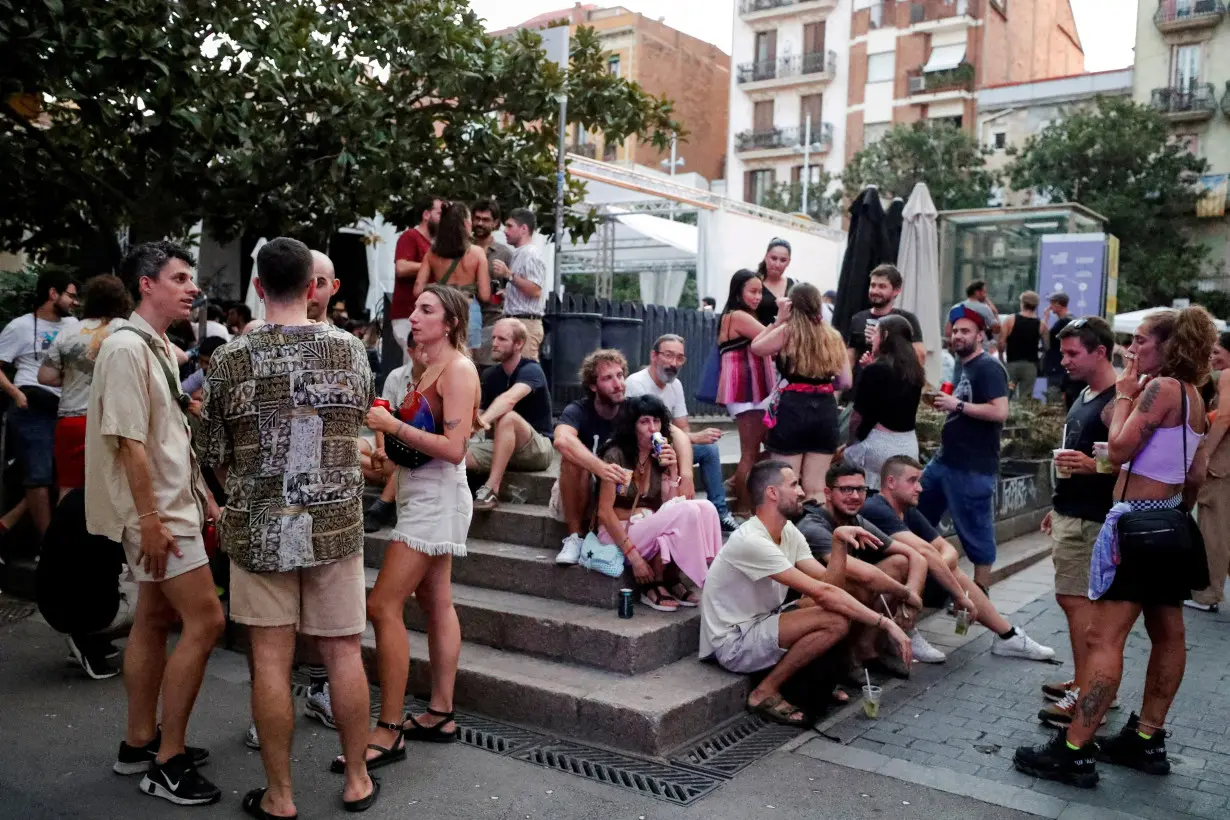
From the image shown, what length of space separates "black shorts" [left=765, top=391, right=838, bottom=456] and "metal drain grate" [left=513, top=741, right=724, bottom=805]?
8.32ft

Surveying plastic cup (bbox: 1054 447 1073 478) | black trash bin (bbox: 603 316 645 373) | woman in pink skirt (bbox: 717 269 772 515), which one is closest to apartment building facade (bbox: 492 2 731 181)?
black trash bin (bbox: 603 316 645 373)

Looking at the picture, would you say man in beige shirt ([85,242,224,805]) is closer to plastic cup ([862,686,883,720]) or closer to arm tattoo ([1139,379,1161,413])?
plastic cup ([862,686,883,720])

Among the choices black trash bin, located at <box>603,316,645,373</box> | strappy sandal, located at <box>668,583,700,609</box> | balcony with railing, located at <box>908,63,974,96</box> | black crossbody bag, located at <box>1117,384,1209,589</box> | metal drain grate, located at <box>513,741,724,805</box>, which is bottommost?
metal drain grate, located at <box>513,741,724,805</box>

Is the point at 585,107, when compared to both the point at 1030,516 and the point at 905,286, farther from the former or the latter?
the point at 1030,516

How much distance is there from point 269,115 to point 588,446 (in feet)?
18.3

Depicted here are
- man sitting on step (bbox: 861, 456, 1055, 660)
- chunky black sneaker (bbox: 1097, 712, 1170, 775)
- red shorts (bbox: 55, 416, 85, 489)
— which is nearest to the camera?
chunky black sneaker (bbox: 1097, 712, 1170, 775)

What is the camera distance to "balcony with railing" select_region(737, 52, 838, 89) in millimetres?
46469

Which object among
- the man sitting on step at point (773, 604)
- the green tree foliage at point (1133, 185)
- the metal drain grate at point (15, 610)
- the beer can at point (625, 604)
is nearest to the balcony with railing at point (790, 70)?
the green tree foliage at point (1133, 185)

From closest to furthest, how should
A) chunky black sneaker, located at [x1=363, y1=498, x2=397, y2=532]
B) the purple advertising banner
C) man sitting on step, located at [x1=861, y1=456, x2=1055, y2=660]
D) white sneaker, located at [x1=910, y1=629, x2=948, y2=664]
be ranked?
man sitting on step, located at [x1=861, y1=456, x2=1055, y2=660] < white sneaker, located at [x1=910, y1=629, x2=948, y2=664] < chunky black sneaker, located at [x1=363, y1=498, x2=397, y2=532] < the purple advertising banner

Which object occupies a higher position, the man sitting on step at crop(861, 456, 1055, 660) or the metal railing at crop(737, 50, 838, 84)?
the metal railing at crop(737, 50, 838, 84)

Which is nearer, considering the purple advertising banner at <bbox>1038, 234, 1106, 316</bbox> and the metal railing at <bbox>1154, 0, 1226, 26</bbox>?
the purple advertising banner at <bbox>1038, 234, 1106, 316</bbox>

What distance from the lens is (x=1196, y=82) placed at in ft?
124

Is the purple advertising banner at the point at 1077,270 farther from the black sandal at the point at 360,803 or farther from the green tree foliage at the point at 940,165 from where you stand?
the green tree foliage at the point at 940,165

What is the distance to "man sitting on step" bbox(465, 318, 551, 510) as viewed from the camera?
6.77 m
